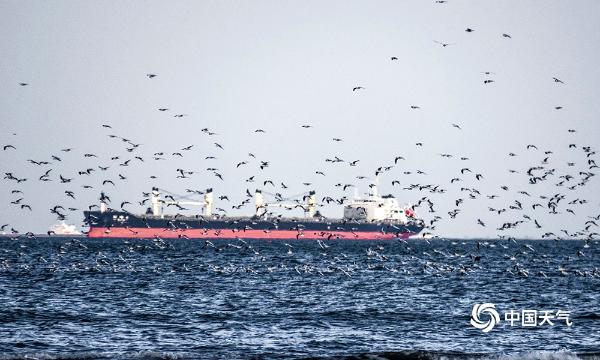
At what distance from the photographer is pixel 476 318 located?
46156 millimetres

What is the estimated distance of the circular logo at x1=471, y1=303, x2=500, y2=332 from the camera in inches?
1694

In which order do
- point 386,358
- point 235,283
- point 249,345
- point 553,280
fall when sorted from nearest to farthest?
point 386,358
point 249,345
point 235,283
point 553,280

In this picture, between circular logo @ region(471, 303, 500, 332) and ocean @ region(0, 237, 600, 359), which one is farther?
circular logo @ region(471, 303, 500, 332)

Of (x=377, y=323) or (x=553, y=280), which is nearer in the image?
(x=377, y=323)

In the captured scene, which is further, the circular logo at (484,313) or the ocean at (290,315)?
the circular logo at (484,313)

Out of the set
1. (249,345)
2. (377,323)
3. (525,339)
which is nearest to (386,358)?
(249,345)

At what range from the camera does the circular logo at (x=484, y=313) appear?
141ft

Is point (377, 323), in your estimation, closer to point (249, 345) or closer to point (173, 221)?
point (249, 345)

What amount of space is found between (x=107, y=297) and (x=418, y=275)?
3186cm

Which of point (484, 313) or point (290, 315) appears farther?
point (484, 313)

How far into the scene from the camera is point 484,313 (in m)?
49.0

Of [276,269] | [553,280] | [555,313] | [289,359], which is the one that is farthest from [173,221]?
[289,359]

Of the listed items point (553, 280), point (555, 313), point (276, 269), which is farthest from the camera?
point (276, 269)

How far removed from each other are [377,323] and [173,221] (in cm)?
15743
